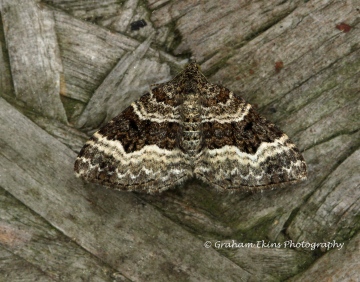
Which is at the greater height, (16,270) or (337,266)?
(337,266)

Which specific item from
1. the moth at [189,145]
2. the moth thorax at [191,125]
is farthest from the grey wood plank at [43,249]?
the moth thorax at [191,125]

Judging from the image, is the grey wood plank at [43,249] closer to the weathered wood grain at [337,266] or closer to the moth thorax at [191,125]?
the moth thorax at [191,125]

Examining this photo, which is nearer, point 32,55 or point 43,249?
point 43,249

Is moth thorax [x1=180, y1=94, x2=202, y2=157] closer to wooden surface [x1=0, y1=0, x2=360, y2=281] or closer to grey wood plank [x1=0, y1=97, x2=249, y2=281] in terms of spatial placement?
wooden surface [x1=0, y1=0, x2=360, y2=281]

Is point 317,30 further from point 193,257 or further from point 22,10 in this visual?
point 22,10

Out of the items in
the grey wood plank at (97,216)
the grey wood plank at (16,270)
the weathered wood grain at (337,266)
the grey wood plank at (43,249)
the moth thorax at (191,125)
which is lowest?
the grey wood plank at (16,270)

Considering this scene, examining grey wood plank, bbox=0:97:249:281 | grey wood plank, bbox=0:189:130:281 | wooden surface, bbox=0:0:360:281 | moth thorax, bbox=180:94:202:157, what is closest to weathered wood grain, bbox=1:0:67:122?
wooden surface, bbox=0:0:360:281

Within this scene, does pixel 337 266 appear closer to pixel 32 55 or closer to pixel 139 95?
pixel 139 95

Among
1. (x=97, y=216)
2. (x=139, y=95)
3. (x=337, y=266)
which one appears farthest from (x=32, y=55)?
(x=337, y=266)
